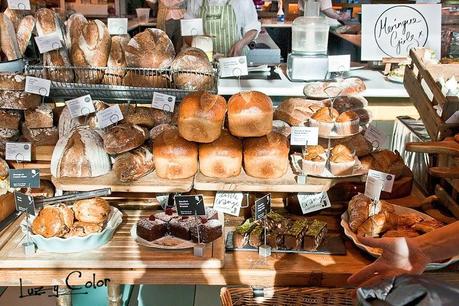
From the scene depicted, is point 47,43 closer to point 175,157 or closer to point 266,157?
point 175,157

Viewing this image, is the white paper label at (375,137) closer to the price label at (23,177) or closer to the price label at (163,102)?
the price label at (163,102)

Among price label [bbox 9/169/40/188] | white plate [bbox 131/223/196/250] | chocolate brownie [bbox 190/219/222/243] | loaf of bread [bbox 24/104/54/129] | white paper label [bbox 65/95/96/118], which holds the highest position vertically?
white paper label [bbox 65/95/96/118]

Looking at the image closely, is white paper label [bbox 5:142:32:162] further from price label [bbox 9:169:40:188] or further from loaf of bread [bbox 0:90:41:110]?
price label [bbox 9:169:40:188]

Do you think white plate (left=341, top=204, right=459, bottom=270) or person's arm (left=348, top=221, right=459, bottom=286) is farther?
white plate (left=341, top=204, right=459, bottom=270)

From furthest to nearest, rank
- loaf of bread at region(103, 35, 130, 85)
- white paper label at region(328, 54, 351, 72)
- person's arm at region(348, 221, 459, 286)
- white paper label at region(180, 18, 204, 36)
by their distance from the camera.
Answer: white paper label at region(328, 54, 351, 72)
white paper label at region(180, 18, 204, 36)
loaf of bread at region(103, 35, 130, 85)
person's arm at region(348, 221, 459, 286)

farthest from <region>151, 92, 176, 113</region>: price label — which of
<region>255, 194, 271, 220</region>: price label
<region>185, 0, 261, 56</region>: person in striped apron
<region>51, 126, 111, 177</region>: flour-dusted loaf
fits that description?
<region>185, 0, 261, 56</region>: person in striped apron

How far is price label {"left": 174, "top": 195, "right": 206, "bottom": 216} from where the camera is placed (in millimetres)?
1857

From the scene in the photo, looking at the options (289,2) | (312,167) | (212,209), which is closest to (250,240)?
(212,209)

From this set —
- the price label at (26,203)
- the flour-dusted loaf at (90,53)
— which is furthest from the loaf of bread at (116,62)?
the price label at (26,203)

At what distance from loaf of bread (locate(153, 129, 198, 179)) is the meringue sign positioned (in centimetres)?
177

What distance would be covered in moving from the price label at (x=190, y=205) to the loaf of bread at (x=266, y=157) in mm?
324

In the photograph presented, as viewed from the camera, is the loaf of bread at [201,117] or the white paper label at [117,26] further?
the white paper label at [117,26]

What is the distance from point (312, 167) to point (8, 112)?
141cm

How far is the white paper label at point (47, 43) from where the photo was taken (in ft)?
7.40
